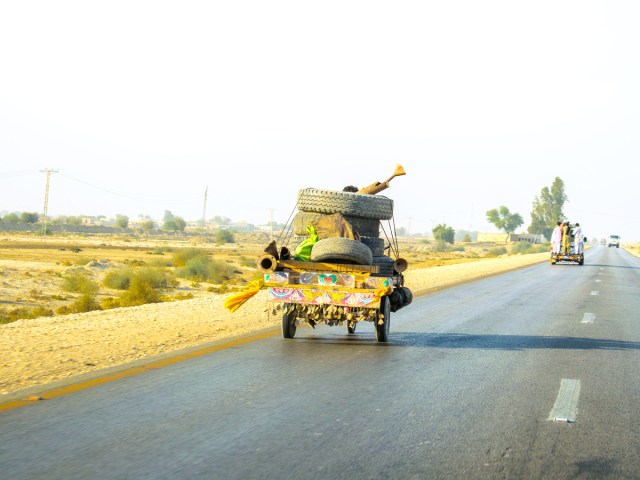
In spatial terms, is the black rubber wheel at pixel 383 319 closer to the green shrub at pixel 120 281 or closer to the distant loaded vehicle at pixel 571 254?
the green shrub at pixel 120 281

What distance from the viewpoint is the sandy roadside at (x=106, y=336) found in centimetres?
933

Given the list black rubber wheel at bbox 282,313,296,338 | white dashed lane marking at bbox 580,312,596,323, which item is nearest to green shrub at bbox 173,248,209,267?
white dashed lane marking at bbox 580,312,596,323

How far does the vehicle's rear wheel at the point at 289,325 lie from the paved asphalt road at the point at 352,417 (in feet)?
0.74

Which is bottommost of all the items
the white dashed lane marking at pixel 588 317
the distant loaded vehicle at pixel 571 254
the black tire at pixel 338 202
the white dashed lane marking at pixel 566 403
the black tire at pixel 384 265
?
the white dashed lane marking at pixel 566 403

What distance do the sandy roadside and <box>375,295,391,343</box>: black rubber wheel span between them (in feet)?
5.52

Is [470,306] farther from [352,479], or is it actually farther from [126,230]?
[126,230]

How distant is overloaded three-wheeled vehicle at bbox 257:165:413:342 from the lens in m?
11.3

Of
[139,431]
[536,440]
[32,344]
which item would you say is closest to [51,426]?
[139,431]

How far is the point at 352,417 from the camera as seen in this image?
6930 millimetres

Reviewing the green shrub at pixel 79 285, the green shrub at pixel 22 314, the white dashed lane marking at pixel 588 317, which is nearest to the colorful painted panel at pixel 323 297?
the white dashed lane marking at pixel 588 317

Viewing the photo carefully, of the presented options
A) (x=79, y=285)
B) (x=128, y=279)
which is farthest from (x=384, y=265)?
(x=128, y=279)

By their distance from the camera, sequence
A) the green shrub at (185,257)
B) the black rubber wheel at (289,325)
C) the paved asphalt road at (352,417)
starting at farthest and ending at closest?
the green shrub at (185,257) → the black rubber wheel at (289,325) → the paved asphalt road at (352,417)

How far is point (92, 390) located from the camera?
26.0 ft

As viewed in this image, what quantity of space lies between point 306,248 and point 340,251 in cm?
82
